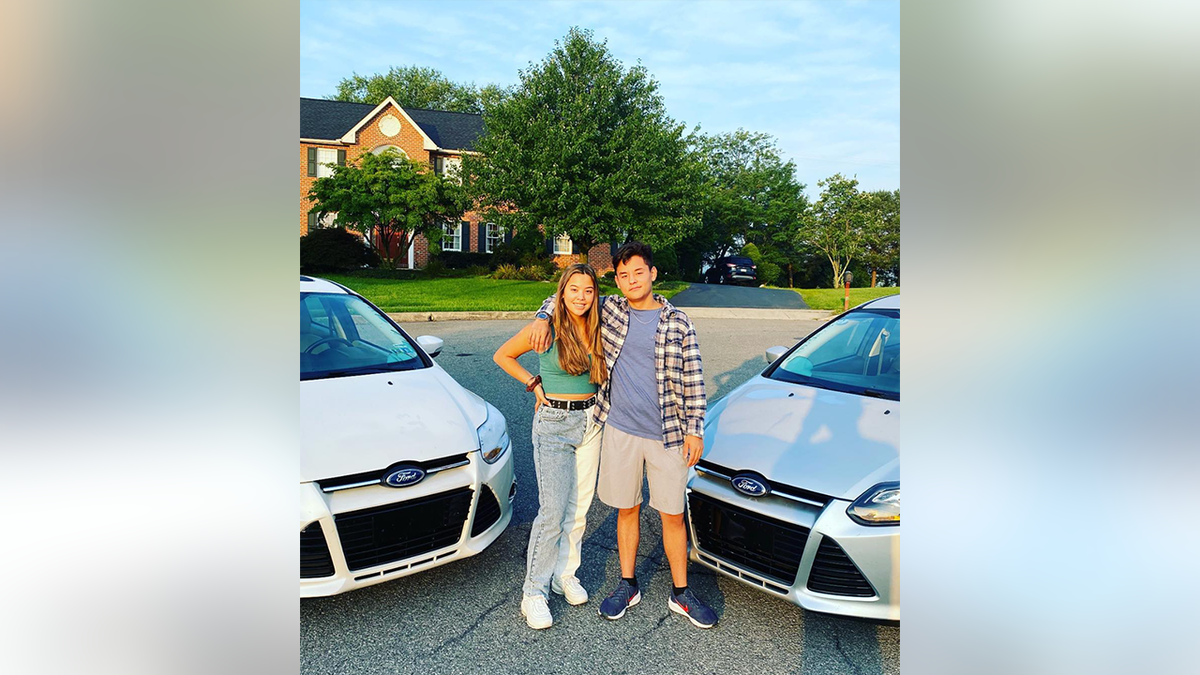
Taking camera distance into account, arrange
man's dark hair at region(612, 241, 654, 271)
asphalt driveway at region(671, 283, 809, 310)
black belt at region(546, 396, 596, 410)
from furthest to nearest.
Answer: asphalt driveway at region(671, 283, 809, 310)
black belt at region(546, 396, 596, 410)
man's dark hair at region(612, 241, 654, 271)

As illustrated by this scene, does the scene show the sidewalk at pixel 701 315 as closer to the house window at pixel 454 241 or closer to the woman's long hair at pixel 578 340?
the woman's long hair at pixel 578 340

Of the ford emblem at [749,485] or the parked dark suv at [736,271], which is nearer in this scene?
the ford emblem at [749,485]

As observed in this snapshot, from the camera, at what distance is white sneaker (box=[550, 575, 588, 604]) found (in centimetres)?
315

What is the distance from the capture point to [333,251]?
76.2 feet

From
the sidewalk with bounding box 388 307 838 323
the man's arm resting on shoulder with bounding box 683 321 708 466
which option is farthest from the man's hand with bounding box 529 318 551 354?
the sidewalk with bounding box 388 307 838 323

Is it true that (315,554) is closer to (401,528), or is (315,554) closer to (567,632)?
(401,528)

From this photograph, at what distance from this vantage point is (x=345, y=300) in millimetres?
4223

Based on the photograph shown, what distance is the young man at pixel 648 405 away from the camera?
9.57ft

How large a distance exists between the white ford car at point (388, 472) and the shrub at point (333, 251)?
20.3 m

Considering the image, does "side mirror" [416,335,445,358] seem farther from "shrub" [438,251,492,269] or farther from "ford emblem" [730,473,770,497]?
"shrub" [438,251,492,269]

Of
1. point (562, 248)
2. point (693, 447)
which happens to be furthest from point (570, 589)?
point (562, 248)

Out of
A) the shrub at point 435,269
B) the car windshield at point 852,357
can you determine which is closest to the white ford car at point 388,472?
the car windshield at point 852,357
